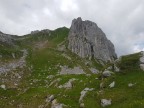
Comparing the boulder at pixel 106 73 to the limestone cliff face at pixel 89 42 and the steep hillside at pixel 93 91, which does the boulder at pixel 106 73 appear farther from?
the limestone cliff face at pixel 89 42

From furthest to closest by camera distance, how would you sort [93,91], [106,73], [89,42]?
[89,42] → [106,73] → [93,91]

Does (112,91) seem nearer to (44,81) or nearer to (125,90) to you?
(125,90)

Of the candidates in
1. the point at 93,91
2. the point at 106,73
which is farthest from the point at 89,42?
the point at 93,91

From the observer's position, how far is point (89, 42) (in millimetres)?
145625

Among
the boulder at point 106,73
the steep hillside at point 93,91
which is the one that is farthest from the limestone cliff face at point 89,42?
the boulder at point 106,73

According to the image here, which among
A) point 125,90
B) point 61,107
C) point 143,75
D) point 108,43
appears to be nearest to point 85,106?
point 61,107

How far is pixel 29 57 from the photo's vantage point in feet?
387

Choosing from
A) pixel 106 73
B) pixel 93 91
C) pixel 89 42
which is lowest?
pixel 93 91

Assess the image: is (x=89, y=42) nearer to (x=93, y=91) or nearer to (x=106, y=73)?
(x=106, y=73)

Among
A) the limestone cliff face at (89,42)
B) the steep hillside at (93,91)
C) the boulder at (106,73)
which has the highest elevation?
the limestone cliff face at (89,42)

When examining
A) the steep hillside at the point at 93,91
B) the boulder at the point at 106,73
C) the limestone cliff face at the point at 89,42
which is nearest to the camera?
the steep hillside at the point at 93,91

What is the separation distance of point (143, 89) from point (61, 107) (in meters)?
12.8

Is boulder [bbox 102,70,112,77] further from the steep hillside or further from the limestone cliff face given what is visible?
the limestone cliff face

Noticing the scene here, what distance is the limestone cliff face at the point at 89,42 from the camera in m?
141
